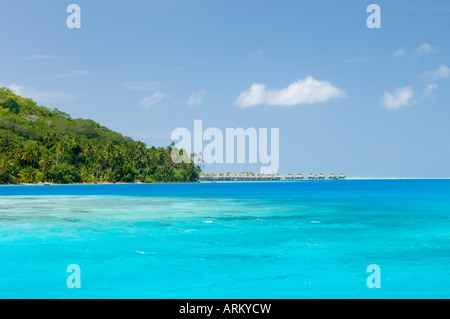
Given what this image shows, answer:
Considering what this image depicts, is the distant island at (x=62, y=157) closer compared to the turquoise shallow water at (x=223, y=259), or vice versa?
the turquoise shallow water at (x=223, y=259)

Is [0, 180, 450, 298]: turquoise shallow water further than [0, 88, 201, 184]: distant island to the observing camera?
No

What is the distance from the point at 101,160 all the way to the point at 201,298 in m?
147

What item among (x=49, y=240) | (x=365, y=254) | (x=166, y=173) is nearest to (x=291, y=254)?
(x=365, y=254)

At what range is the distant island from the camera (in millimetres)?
123938

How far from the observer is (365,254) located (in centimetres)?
1812

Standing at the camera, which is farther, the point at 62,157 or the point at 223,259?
the point at 62,157

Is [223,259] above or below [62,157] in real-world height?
below

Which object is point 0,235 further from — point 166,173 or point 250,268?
point 166,173

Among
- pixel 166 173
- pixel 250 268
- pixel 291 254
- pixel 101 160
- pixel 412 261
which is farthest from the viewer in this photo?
pixel 166 173

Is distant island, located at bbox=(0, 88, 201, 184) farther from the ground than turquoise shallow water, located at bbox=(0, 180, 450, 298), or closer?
farther from the ground

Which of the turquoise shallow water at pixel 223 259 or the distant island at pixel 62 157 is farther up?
the distant island at pixel 62 157

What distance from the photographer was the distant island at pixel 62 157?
124m

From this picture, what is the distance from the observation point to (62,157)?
14325 centimetres

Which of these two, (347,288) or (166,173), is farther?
(166,173)
